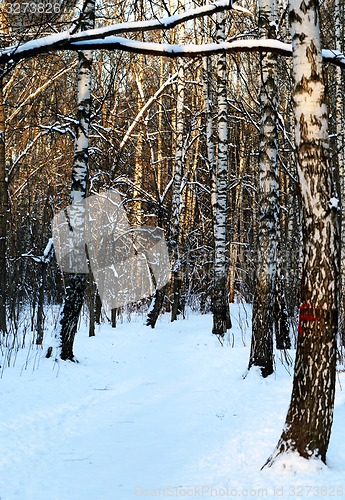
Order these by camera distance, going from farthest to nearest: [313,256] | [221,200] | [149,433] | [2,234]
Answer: [221,200] < [2,234] < [149,433] < [313,256]

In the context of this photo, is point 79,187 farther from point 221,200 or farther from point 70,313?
point 221,200

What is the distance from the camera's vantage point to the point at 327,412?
3062mm

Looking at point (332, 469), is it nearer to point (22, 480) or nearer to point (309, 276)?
point (309, 276)

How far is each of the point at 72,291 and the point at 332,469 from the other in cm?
543

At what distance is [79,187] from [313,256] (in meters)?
5.35

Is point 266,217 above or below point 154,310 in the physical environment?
above

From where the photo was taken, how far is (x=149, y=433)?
437cm

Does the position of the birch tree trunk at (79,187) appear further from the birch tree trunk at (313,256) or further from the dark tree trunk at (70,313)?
the birch tree trunk at (313,256)

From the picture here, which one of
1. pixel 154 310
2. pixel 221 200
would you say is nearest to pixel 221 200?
pixel 221 200

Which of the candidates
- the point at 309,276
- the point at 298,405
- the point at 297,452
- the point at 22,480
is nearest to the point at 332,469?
the point at 297,452

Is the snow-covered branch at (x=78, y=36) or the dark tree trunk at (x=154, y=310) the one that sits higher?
the snow-covered branch at (x=78, y=36)

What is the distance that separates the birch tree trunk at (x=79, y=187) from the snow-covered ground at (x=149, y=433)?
52 cm

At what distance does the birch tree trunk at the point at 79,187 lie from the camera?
7590 millimetres

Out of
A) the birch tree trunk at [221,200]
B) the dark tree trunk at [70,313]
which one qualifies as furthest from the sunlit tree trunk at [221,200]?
the dark tree trunk at [70,313]
